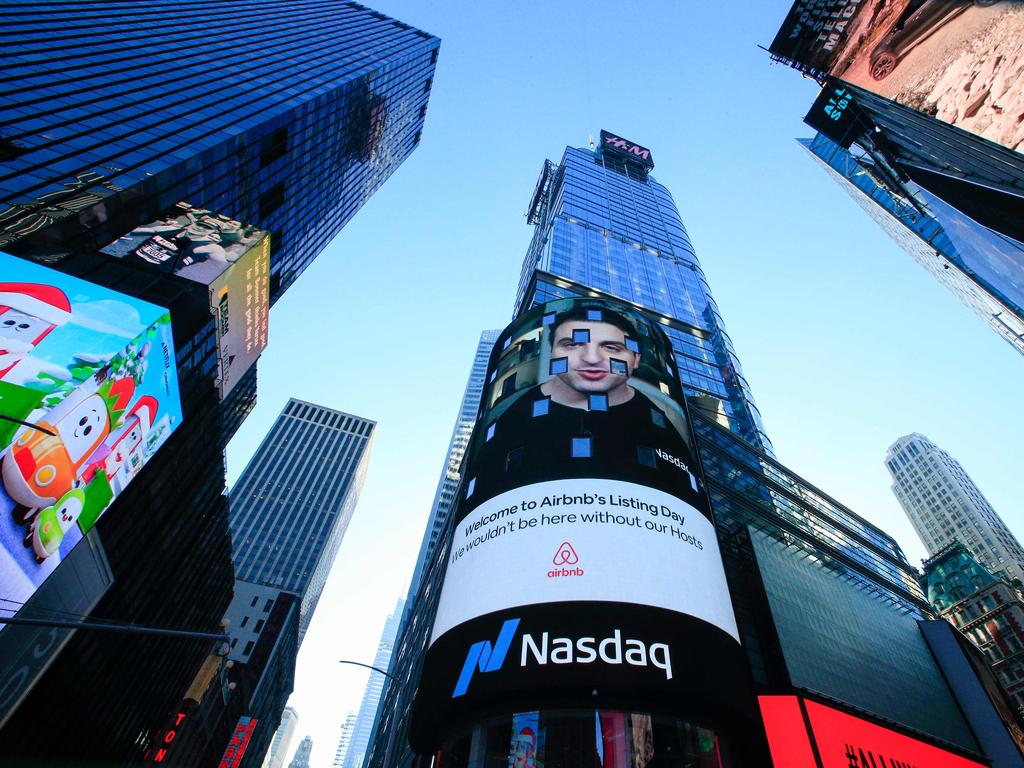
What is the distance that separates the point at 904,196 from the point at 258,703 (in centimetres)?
10562

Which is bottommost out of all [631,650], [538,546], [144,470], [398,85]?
[631,650]

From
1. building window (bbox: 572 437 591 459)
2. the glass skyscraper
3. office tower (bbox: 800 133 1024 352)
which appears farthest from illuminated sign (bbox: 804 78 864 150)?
the glass skyscraper

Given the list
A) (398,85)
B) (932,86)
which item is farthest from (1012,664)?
(398,85)

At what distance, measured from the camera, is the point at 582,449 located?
2130 cm

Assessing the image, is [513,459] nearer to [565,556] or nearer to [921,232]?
[565,556]

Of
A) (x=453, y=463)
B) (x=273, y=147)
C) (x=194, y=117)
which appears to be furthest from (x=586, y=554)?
(x=453, y=463)

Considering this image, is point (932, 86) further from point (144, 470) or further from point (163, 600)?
point (163, 600)

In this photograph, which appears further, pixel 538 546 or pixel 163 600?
pixel 163 600

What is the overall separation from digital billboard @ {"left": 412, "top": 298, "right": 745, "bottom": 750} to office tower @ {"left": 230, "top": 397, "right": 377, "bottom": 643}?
111 meters

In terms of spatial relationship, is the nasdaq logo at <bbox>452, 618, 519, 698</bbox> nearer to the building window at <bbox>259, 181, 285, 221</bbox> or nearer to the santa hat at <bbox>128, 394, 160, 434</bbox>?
the santa hat at <bbox>128, 394, 160, 434</bbox>

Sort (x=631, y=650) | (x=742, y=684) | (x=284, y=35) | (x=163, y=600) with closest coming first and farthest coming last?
1. (x=631, y=650)
2. (x=742, y=684)
3. (x=163, y=600)
4. (x=284, y=35)

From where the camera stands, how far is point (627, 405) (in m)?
23.6

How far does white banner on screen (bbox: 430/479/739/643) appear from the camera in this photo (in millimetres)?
16719

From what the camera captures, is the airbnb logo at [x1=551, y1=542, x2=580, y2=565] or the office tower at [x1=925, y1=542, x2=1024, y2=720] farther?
the office tower at [x1=925, y1=542, x2=1024, y2=720]
